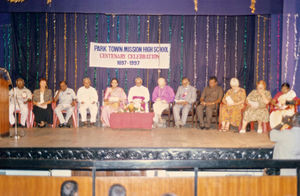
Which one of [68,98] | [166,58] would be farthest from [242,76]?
[68,98]

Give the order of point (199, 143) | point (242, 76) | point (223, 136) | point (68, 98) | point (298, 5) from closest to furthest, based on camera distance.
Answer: point (199, 143) → point (223, 136) → point (298, 5) → point (68, 98) → point (242, 76)

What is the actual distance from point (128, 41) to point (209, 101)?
272 centimetres

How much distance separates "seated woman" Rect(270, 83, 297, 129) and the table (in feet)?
7.12

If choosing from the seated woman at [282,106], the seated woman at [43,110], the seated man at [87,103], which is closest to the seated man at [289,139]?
the seated woman at [282,106]

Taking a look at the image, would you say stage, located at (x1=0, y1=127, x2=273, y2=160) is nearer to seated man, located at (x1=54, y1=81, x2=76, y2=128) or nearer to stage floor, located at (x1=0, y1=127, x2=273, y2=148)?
stage floor, located at (x1=0, y1=127, x2=273, y2=148)

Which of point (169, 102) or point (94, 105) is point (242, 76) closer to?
point (169, 102)

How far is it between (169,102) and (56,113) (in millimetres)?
2383

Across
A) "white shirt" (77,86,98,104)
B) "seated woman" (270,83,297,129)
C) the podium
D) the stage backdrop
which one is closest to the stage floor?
the podium

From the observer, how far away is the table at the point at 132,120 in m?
5.46

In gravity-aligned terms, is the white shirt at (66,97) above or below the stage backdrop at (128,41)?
below

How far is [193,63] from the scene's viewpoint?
7516mm

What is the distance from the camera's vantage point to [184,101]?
6.18 metres

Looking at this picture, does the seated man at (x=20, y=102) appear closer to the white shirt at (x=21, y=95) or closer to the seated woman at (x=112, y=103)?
the white shirt at (x=21, y=95)

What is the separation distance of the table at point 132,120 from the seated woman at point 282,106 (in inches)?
85.5
